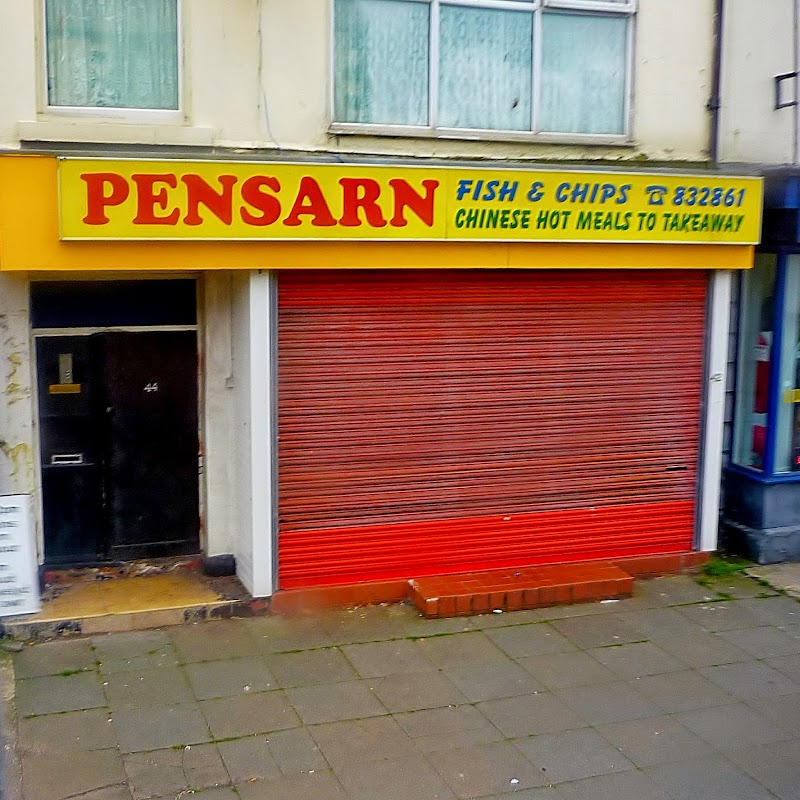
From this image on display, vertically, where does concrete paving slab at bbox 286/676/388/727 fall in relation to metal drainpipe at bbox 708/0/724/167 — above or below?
below

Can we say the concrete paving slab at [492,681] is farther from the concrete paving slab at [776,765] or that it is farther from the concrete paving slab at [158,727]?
the concrete paving slab at [158,727]

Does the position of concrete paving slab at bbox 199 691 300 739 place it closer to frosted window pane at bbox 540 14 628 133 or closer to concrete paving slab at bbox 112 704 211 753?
concrete paving slab at bbox 112 704 211 753

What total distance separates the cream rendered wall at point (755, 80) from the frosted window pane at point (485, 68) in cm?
180

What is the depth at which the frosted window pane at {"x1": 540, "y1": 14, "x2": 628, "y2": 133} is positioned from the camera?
8320mm

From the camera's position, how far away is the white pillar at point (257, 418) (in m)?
7.55

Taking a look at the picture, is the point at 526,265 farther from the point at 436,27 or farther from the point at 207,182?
the point at 207,182

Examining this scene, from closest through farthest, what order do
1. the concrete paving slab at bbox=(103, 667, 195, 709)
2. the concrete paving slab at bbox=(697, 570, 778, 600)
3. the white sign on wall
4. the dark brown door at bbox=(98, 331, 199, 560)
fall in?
the white sign on wall, the concrete paving slab at bbox=(103, 667, 195, 709), the dark brown door at bbox=(98, 331, 199, 560), the concrete paving slab at bbox=(697, 570, 778, 600)

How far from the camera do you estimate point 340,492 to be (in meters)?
8.01

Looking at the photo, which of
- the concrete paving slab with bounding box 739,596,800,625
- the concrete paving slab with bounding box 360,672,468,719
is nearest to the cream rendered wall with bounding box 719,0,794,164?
the concrete paving slab with bounding box 739,596,800,625

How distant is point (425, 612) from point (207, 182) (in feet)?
11.6

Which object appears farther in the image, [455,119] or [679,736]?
[455,119]

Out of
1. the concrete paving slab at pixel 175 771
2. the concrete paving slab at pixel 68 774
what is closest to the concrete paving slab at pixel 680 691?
the concrete paving slab at pixel 175 771

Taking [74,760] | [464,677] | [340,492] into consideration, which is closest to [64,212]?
[340,492]

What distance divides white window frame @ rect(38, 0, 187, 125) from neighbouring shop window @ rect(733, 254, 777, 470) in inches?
209
